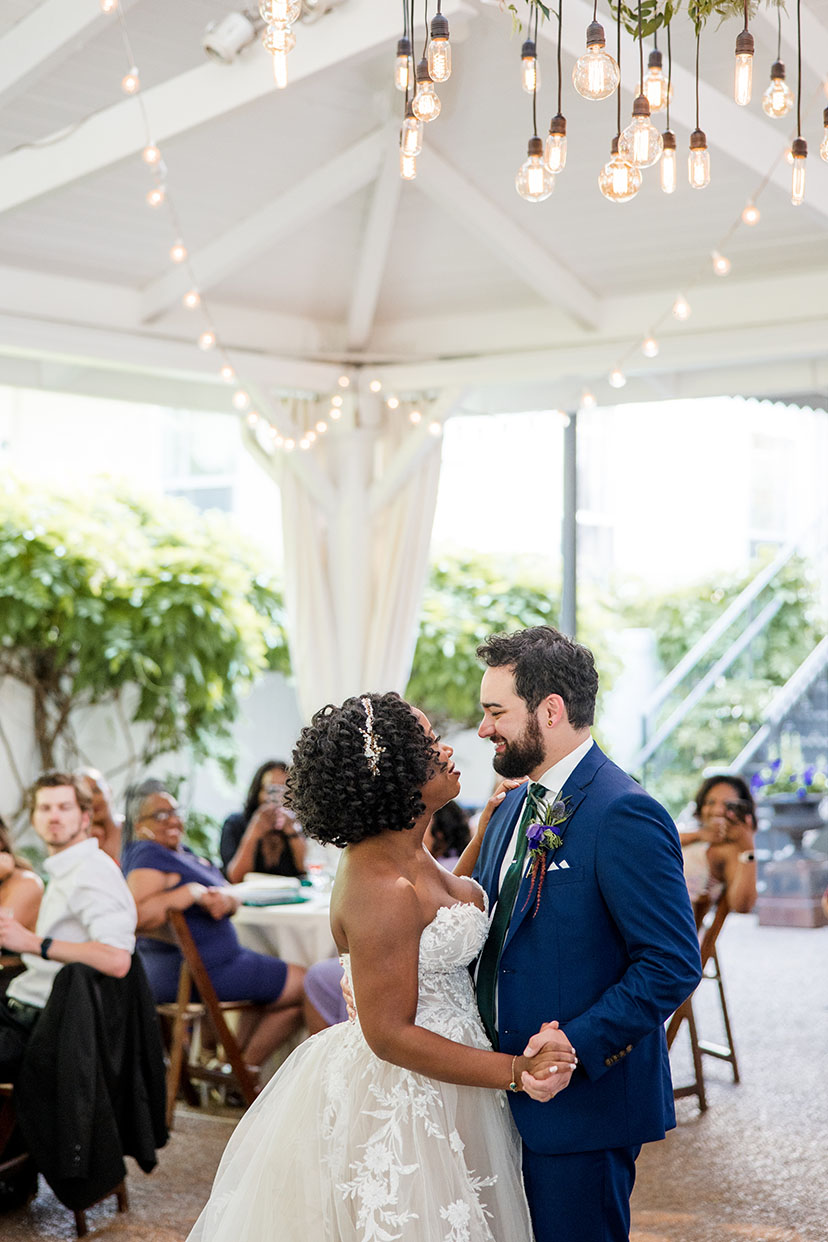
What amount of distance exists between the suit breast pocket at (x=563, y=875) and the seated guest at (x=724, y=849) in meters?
3.16

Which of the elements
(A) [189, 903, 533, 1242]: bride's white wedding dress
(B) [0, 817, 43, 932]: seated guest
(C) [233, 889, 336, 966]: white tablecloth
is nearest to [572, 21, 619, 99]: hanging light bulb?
(A) [189, 903, 533, 1242]: bride's white wedding dress

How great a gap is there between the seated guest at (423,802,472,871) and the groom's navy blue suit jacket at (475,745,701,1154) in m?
2.79

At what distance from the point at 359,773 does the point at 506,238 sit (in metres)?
4.99

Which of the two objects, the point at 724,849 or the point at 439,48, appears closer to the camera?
the point at 439,48

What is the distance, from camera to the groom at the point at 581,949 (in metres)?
2.20

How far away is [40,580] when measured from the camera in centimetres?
825

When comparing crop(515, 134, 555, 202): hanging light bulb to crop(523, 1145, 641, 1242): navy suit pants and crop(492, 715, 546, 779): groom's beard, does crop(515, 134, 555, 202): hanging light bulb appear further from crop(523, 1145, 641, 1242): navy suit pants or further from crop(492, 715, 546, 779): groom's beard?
crop(523, 1145, 641, 1242): navy suit pants

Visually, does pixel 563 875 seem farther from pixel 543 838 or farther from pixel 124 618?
pixel 124 618

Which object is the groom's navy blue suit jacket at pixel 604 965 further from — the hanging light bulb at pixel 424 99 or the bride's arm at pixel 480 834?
the hanging light bulb at pixel 424 99

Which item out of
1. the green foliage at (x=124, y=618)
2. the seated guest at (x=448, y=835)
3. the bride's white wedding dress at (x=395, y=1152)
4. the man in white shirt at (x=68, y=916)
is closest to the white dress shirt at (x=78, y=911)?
the man in white shirt at (x=68, y=916)

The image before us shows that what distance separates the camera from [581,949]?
7.46 feet

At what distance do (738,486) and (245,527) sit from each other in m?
4.08

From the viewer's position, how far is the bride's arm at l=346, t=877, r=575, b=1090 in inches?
88.6

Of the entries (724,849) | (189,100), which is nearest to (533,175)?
(189,100)
